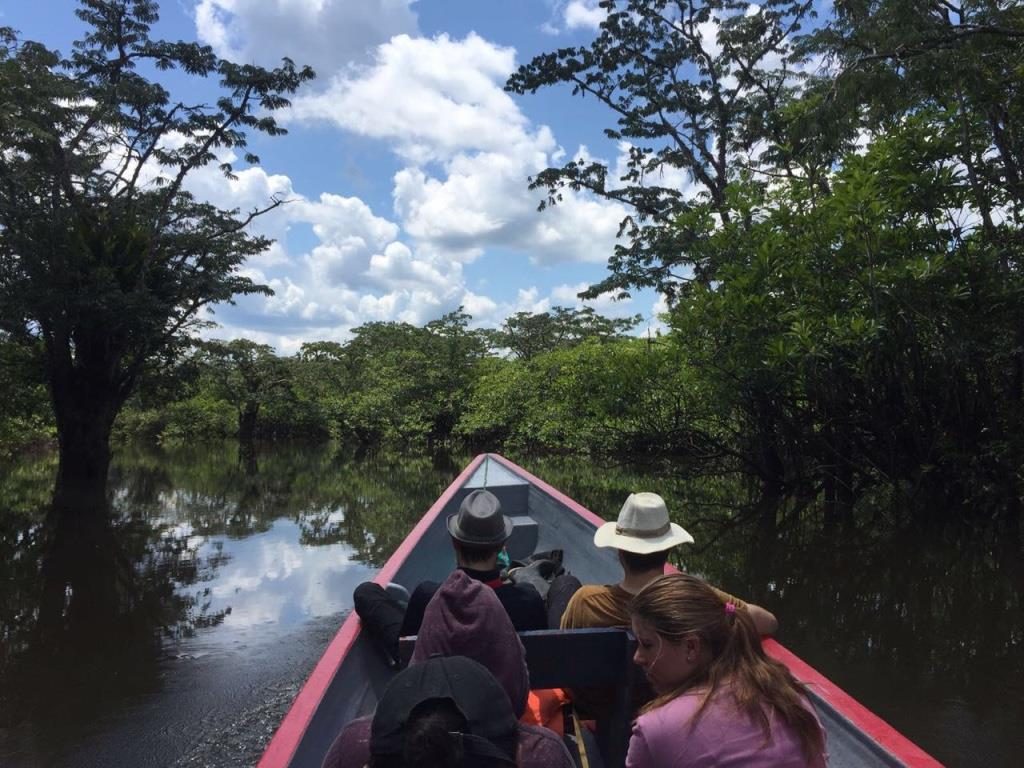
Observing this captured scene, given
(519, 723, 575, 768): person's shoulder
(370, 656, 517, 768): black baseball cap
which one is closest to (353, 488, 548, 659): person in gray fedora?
(519, 723, 575, 768): person's shoulder

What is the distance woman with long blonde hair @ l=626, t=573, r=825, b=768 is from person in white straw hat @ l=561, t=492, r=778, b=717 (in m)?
0.72

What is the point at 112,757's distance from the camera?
339cm

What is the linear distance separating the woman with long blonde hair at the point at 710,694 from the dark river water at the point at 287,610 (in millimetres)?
2768

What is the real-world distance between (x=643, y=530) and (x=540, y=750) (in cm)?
114

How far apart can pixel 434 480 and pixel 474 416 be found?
29.5 feet

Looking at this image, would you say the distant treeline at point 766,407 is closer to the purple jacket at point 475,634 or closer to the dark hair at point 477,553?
the dark hair at point 477,553

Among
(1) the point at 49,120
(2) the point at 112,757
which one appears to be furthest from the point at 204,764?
(1) the point at 49,120

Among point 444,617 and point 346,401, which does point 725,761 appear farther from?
point 346,401

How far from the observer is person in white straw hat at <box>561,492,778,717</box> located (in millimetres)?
2256

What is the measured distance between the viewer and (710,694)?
53.0 inches

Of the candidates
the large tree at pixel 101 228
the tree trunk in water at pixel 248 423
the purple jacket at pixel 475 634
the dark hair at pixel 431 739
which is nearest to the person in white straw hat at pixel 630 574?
the purple jacket at pixel 475 634

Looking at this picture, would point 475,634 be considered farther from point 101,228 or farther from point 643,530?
point 101,228

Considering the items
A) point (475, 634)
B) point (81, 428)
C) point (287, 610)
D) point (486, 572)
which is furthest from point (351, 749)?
point (81, 428)

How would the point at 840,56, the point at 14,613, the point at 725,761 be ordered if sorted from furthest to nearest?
1. the point at 840,56
2. the point at 14,613
3. the point at 725,761
